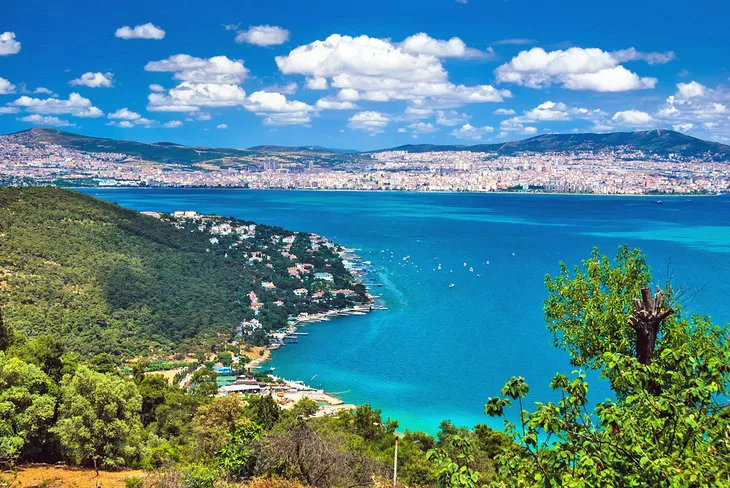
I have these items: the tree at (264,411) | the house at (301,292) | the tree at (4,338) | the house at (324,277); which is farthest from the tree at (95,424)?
the house at (324,277)

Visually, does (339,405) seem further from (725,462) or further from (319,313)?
(725,462)

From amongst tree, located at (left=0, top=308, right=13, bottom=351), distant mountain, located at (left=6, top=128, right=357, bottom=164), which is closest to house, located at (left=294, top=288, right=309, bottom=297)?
tree, located at (left=0, top=308, right=13, bottom=351)

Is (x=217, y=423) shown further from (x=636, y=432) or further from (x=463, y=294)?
(x=463, y=294)

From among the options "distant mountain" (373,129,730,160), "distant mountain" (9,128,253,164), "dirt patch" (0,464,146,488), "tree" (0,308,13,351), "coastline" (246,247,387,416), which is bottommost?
"coastline" (246,247,387,416)

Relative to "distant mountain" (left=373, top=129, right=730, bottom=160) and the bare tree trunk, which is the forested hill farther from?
"distant mountain" (left=373, top=129, right=730, bottom=160)

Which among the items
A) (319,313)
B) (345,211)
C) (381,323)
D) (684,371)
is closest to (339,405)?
(381,323)
